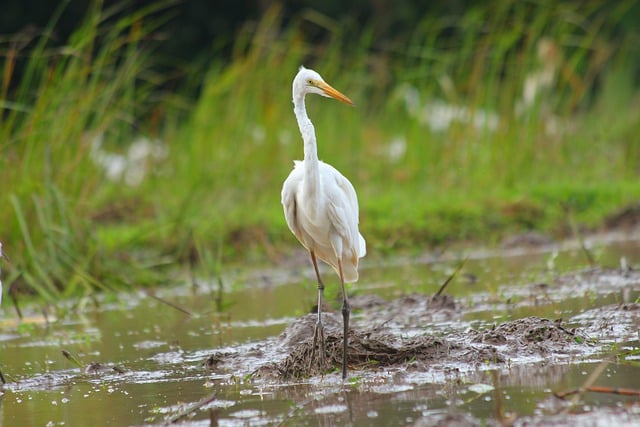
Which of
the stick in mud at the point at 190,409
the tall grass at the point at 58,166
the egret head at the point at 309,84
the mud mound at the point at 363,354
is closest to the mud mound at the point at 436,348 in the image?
the mud mound at the point at 363,354

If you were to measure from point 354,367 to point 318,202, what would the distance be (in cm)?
78

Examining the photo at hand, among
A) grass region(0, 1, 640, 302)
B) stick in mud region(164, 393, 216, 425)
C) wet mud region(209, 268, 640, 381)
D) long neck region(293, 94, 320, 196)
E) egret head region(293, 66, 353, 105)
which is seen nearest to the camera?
stick in mud region(164, 393, 216, 425)

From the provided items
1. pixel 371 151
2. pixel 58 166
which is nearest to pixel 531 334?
pixel 58 166

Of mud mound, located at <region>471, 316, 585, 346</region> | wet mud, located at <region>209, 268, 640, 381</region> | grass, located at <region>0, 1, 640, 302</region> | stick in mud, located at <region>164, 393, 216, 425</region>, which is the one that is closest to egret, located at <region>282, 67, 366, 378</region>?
wet mud, located at <region>209, 268, 640, 381</region>

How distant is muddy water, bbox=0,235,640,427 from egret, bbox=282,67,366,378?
40 centimetres

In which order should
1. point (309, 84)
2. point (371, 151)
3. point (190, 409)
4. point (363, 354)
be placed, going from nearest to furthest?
point (190, 409) < point (363, 354) < point (309, 84) < point (371, 151)

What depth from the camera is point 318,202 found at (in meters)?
4.88

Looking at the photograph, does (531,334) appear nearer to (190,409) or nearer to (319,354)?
(319,354)

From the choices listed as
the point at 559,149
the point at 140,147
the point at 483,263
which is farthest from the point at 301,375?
the point at 140,147

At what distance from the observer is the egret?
4.80m

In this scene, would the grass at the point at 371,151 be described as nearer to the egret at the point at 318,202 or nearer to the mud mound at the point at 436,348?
the egret at the point at 318,202

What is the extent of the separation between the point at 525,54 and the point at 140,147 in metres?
6.27

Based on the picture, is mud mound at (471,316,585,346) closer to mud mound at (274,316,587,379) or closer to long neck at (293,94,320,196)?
mud mound at (274,316,587,379)

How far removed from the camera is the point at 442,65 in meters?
10.3
